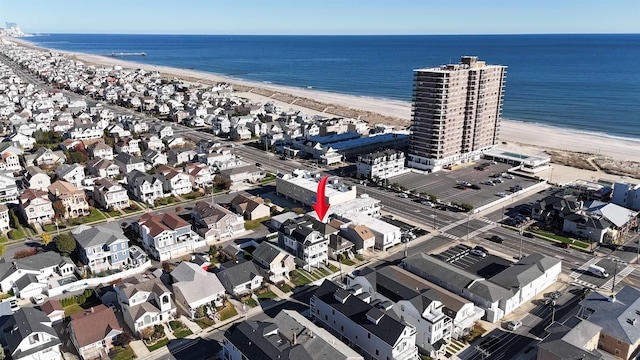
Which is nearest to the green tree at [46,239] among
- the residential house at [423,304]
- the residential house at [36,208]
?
the residential house at [36,208]

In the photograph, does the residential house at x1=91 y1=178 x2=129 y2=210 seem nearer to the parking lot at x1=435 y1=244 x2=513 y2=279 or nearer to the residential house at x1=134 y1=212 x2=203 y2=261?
the residential house at x1=134 y1=212 x2=203 y2=261

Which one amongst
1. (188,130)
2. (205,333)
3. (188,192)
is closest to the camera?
(205,333)

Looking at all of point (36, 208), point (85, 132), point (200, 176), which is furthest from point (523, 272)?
point (85, 132)

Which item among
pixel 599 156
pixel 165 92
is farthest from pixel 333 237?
pixel 165 92

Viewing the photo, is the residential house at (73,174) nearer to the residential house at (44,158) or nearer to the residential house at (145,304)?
the residential house at (44,158)

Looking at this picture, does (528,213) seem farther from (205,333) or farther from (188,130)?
(188,130)

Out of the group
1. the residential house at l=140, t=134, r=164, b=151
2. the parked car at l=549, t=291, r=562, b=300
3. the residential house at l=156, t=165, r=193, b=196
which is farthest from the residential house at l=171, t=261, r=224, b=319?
the residential house at l=140, t=134, r=164, b=151
